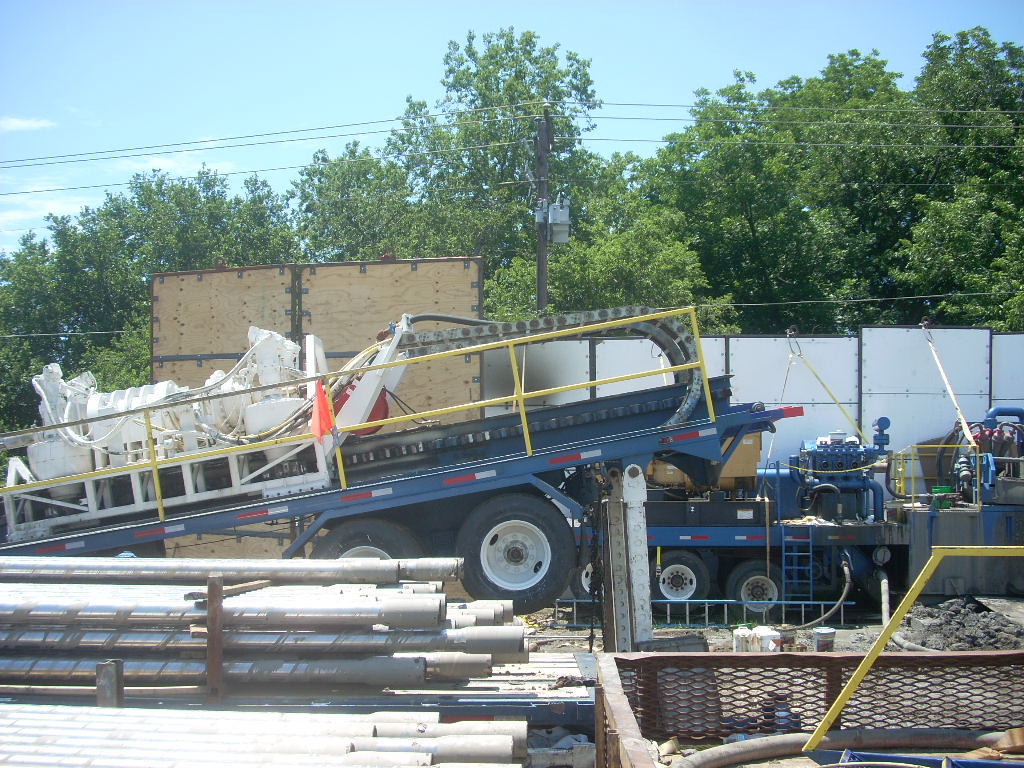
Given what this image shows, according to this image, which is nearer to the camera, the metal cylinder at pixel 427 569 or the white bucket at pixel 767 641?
the metal cylinder at pixel 427 569

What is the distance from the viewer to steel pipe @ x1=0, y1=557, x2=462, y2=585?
5441mm

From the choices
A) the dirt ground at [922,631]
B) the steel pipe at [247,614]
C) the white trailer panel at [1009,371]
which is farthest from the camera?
the white trailer panel at [1009,371]

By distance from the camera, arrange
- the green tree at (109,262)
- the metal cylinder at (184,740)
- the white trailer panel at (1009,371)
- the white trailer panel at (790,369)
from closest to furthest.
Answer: the metal cylinder at (184,740) → the white trailer panel at (790,369) → the white trailer panel at (1009,371) → the green tree at (109,262)

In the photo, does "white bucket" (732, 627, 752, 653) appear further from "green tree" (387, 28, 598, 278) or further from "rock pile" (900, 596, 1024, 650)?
"green tree" (387, 28, 598, 278)

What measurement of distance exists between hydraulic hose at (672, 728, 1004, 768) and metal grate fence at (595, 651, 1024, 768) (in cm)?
15

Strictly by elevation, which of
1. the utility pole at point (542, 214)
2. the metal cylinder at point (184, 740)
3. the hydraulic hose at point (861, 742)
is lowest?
the hydraulic hose at point (861, 742)

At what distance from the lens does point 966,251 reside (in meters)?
27.3

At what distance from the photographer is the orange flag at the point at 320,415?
344 inches

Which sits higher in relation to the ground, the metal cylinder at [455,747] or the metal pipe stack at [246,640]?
the metal pipe stack at [246,640]

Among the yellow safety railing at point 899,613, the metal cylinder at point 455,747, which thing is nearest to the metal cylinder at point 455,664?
the metal cylinder at point 455,747

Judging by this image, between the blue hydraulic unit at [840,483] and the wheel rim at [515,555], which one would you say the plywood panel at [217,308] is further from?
the blue hydraulic unit at [840,483]

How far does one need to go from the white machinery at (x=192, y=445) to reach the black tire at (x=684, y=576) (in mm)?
6544

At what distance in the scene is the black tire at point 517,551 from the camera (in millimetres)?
8805

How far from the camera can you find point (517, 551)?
29.3 ft
